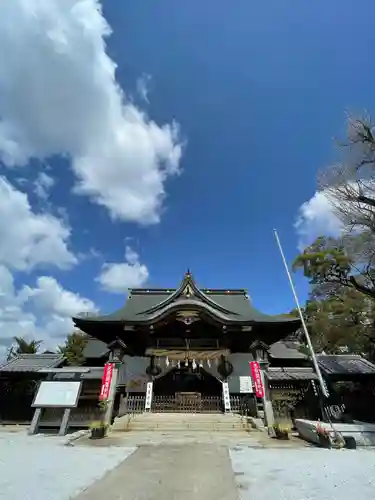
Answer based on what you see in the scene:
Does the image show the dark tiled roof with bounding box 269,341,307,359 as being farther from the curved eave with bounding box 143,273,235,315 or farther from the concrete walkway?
the concrete walkway

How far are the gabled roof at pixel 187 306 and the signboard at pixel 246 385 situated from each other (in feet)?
10.2

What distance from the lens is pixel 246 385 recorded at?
15391 mm

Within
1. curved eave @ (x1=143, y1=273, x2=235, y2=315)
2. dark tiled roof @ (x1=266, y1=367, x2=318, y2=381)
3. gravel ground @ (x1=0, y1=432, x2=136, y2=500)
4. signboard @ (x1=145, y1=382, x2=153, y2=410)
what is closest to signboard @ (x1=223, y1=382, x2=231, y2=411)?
dark tiled roof @ (x1=266, y1=367, x2=318, y2=381)

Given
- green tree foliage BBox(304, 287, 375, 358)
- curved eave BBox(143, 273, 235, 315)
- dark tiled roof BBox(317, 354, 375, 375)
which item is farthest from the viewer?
curved eave BBox(143, 273, 235, 315)

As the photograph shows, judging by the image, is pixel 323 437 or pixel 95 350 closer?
pixel 323 437

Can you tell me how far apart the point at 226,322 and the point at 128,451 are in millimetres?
8636

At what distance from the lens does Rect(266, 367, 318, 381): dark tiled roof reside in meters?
14.0

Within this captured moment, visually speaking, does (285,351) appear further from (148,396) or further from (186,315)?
(148,396)

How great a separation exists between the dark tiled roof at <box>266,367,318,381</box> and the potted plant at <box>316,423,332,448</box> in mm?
4161

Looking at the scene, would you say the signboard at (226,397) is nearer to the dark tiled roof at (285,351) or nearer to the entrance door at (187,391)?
the entrance door at (187,391)

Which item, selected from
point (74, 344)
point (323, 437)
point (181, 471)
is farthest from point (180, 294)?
point (74, 344)

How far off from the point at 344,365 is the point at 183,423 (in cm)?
888

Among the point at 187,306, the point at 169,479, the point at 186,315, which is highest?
the point at 187,306

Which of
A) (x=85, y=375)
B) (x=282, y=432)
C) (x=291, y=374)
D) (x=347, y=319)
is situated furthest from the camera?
(x=347, y=319)
